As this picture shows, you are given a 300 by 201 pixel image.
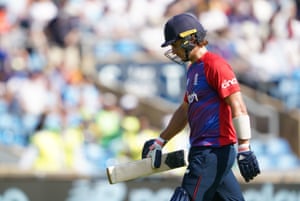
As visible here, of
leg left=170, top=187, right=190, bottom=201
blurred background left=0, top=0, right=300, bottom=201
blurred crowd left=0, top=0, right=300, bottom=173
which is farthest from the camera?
blurred crowd left=0, top=0, right=300, bottom=173

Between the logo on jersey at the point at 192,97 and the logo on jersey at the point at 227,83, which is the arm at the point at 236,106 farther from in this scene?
the logo on jersey at the point at 192,97

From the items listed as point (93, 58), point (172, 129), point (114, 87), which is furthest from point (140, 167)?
point (93, 58)

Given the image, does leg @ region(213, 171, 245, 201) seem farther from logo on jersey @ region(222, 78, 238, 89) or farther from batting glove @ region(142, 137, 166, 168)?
logo on jersey @ region(222, 78, 238, 89)

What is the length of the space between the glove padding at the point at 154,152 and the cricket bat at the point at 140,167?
0.14ft

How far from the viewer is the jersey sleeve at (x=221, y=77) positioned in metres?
5.71

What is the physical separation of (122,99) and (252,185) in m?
3.86

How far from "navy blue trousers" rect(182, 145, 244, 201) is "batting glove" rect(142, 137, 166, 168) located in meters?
0.32

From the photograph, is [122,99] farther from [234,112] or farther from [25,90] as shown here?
[234,112]

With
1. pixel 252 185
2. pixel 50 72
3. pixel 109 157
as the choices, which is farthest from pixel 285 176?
pixel 50 72

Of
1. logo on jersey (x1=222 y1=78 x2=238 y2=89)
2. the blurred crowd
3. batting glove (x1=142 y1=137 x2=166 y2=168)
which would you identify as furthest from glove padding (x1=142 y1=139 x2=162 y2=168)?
the blurred crowd

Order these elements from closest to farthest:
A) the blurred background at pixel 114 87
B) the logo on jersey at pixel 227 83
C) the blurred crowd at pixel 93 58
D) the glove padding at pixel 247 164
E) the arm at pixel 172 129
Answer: the glove padding at pixel 247 164 < the logo on jersey at pixel 227 83 < the arm at pixel 172 129 < the blurred background at pixel 114 87 < the blurred crowd at pixel 93 58

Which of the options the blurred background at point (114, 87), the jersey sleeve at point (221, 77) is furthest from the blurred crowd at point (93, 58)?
the jersey sleeve at point (221, 77)

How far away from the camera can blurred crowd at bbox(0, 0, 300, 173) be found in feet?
36.5

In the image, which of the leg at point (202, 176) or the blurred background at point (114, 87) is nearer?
the leg at point (202, 176)
